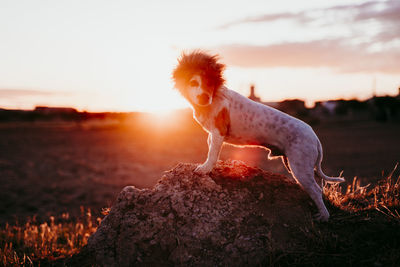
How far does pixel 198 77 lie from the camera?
393 centimetres

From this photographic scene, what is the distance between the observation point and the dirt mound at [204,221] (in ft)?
11.6

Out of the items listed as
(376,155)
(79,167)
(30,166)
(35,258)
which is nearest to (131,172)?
(79,167)

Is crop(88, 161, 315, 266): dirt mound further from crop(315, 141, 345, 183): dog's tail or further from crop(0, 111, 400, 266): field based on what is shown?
crop(0, 111, 400, 266): field

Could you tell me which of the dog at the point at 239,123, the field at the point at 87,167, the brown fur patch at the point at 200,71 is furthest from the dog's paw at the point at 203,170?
the field at the point at 87,167

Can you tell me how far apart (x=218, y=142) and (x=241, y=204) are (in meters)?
0.83

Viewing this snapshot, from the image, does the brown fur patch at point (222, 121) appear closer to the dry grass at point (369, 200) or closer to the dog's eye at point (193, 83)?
the dog's eye at point (193, 83)

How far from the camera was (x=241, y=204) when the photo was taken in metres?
4.01

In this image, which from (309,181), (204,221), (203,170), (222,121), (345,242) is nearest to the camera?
(345,242)

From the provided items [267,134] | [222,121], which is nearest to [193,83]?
[222,121]

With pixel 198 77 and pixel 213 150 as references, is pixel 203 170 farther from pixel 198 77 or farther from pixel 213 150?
pixel 198 77

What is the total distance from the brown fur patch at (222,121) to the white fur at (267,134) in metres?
0.03

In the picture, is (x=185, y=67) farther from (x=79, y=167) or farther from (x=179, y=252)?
(x=79, y=167)

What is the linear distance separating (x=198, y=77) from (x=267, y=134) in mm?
1107

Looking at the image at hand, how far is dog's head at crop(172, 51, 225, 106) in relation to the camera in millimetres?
3902
